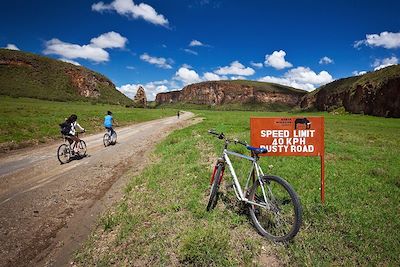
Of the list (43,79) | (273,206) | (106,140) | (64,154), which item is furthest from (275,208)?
(43,79)

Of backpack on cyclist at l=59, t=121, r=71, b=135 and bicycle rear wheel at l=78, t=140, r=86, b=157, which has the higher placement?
backpack on cyclist at l=59, t=121, r=71, b=135

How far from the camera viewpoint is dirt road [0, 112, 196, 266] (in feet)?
17.9

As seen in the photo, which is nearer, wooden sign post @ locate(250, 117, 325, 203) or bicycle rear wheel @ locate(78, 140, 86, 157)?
wooden sign post @ locate(250, 117, 325, 203)

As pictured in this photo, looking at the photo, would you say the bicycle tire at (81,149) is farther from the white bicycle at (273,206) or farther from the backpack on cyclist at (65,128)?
the white bicycle at (273,206)

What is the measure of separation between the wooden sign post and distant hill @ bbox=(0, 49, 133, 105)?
5632 inches

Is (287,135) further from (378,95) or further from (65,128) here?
(378,95)

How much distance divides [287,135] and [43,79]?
18663 centimetres

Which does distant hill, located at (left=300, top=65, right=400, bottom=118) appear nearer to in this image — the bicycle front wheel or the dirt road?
the dirt road

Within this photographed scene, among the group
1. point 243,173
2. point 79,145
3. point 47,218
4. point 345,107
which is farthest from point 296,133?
point 345,107

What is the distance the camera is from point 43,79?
16275cm

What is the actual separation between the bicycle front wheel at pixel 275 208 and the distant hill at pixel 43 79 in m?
144

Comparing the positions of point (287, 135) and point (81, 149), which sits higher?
point (287, 135)

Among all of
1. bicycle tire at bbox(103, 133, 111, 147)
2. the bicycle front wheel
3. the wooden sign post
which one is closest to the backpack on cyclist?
bicycle tire at bbox(103, 133, 111, 147)

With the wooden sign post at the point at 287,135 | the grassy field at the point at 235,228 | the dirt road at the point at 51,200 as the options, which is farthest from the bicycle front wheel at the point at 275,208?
the dirt road at the point at 51,200
